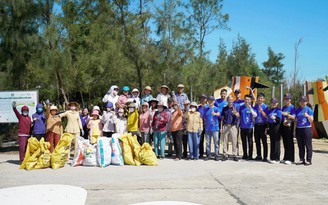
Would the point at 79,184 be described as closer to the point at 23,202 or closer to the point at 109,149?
the point at 109,149

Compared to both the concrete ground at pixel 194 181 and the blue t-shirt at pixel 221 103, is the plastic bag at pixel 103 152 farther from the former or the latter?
the blue t-shirt at pixel 221 103

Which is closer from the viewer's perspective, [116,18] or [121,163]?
[121,163]

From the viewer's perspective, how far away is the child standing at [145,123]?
9250 millimetres

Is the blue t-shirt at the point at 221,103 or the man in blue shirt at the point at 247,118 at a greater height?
the blue t-shirt at the point at 221,103

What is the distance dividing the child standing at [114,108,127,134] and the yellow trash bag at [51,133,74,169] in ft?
4.06

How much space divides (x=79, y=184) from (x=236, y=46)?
2400 cm

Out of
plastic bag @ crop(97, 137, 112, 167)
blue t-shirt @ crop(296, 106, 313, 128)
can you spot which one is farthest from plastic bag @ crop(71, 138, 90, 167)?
blue t-shirt @ crop(296, 106, 313, 128)

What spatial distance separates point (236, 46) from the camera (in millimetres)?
28391

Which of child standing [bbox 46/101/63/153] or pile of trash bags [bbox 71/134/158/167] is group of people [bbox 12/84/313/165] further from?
pile of trash bags [bbox 71/134/158/167]

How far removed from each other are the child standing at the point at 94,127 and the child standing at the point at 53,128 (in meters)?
0.79

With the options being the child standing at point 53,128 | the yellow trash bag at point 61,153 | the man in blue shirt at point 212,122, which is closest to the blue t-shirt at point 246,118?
the man in blue shirt at point 212,122

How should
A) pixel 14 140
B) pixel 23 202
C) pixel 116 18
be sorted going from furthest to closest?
pixel 116 18
pixel 14 140
pixel 23 202

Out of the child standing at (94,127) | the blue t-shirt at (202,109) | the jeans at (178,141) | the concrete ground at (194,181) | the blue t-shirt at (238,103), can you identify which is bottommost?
the concrete ground at (194,181)

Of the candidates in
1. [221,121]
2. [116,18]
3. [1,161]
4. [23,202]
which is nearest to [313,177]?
[221,121]
